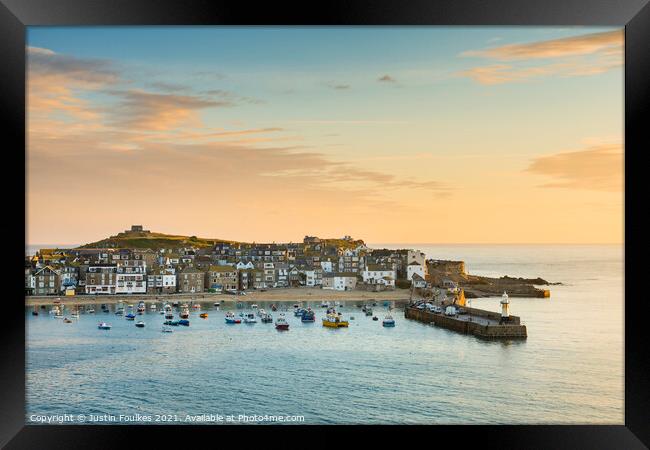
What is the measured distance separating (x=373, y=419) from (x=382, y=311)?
26.0 feet

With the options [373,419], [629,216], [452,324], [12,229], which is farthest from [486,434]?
[452,324]

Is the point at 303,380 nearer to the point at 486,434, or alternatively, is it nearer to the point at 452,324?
the point at 486,434

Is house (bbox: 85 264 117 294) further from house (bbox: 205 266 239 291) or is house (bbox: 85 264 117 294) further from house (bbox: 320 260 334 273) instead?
house (bbox: 320 260 334 273)

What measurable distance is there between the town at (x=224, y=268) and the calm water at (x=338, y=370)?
1.62 meters

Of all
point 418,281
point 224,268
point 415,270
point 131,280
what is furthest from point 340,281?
point 131,280

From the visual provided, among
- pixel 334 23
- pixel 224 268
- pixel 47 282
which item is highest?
pixel 334 23

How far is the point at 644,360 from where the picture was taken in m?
3.42

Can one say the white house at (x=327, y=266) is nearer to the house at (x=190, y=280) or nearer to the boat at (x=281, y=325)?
the house at (x=190, y=280)

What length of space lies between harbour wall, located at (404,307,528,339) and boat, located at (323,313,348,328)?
1.72 metres

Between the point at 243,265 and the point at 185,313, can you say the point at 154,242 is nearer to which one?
the point at 185,313

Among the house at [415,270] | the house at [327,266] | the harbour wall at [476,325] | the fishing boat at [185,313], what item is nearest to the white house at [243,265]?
the house at [327,266]

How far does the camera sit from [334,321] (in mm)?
11266

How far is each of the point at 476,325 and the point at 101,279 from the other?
843 cm

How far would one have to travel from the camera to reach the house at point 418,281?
14191 mm
